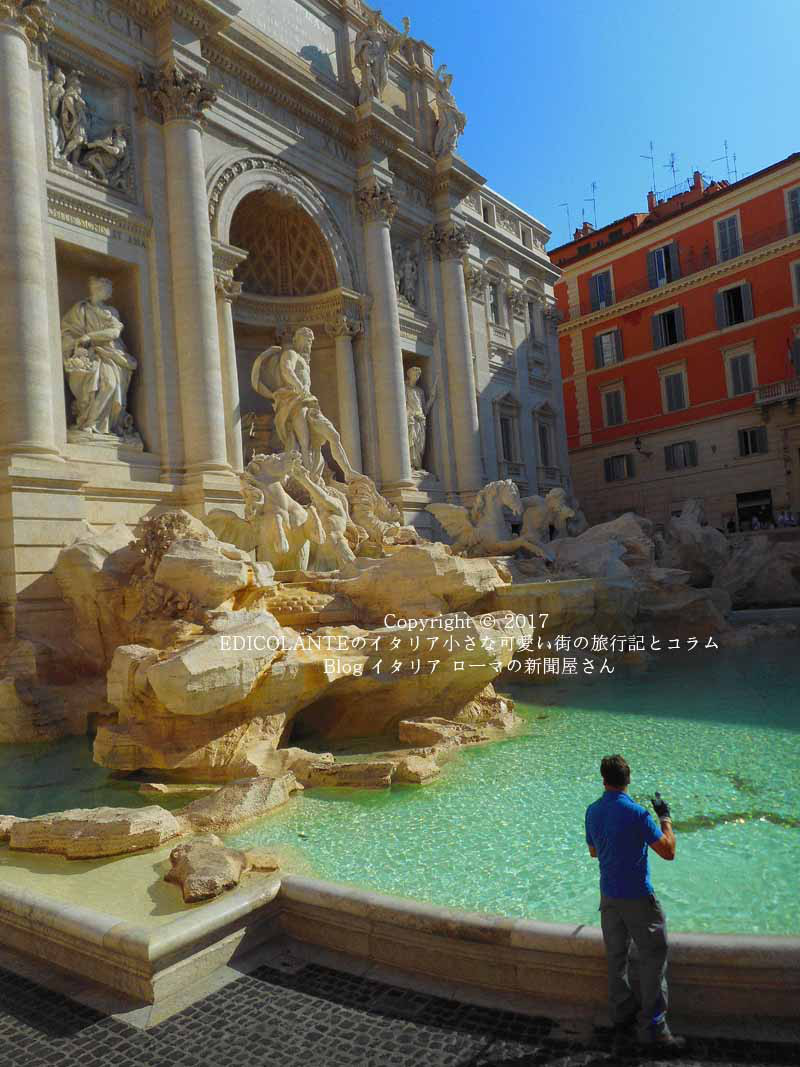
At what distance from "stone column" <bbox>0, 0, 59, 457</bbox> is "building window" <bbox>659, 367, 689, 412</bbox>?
70.5 feet

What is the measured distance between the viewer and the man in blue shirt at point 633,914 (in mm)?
2627

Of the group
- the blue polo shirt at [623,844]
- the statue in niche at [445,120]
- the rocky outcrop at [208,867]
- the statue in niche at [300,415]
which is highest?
the statue in niche at [445,120]

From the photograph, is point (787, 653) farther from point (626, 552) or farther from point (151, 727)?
point (151, 727)

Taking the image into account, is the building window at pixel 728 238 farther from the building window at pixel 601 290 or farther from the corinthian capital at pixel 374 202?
the corinthian capital at pixel 374 202

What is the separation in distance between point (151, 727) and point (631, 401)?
25131 mm

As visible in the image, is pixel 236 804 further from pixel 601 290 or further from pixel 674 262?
pixel 601 290

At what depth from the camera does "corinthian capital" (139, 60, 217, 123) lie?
41.9ft

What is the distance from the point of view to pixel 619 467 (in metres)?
28.7

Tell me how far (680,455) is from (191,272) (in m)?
18.9

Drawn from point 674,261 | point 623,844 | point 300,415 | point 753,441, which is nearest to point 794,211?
point 674,261

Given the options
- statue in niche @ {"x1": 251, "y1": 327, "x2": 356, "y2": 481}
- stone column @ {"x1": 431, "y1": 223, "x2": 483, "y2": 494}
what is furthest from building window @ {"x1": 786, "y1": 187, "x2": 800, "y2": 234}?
statue in niche @ {"x1": 251, "y1": 327, "x2": 356, "y2": 481}

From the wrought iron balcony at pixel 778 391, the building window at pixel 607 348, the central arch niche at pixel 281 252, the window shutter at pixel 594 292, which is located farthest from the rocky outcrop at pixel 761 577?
the window shutter at pixel 594 292

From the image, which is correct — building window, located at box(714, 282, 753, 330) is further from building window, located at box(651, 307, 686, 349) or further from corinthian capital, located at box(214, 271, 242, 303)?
corinthian capital, located at box(214, 271, 242, 303)

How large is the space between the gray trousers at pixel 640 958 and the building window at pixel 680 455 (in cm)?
2544
